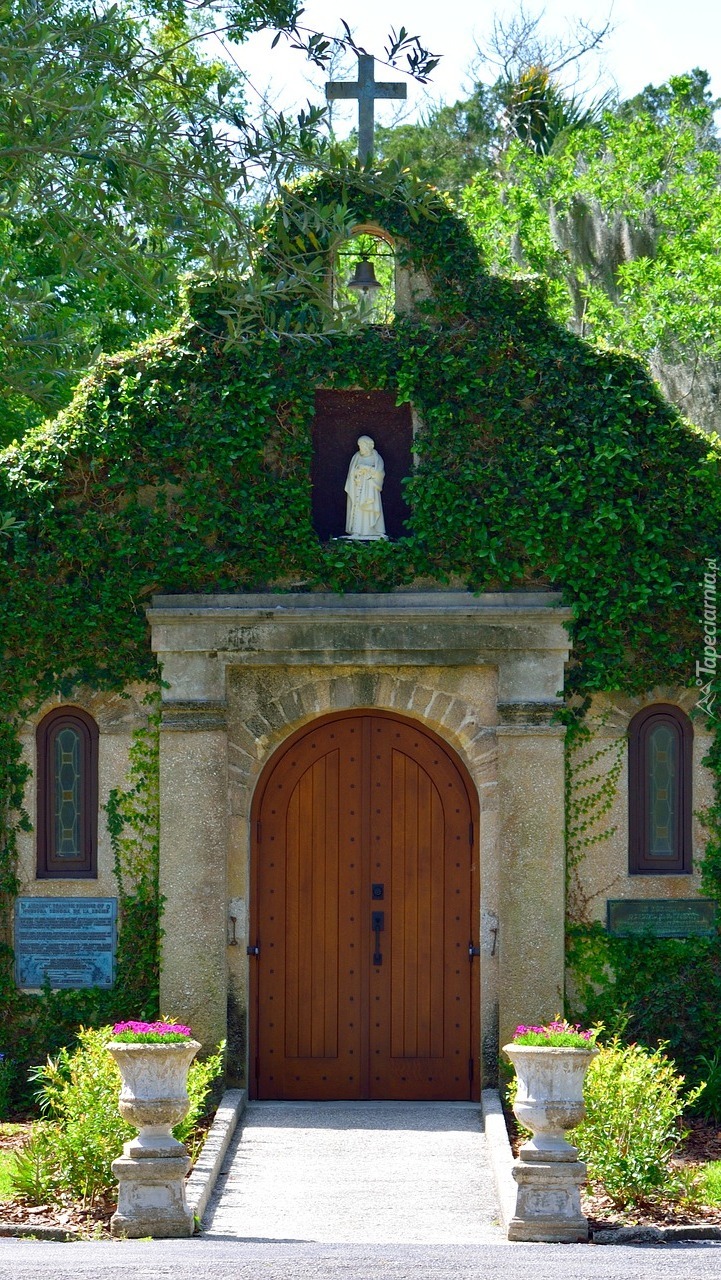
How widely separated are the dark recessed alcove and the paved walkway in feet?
14.2

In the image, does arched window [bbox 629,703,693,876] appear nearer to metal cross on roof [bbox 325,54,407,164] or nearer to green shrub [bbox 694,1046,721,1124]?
green shrub [bbox 694,1046,721,1124]

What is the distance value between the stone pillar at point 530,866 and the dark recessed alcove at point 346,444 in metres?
2.02

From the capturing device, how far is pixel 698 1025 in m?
11.5

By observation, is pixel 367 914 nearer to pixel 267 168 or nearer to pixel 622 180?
pixel 267 168

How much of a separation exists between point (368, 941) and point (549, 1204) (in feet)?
10.6

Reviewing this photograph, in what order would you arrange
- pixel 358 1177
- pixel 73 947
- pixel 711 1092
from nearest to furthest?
pixel 358 1177 < pixel 711 1092 < pixel 73 947

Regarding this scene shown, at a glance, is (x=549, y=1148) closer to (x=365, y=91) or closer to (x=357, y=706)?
(x=357, y=706)

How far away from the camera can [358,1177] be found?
32.4 feet

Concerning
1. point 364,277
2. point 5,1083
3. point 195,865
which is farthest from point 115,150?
point 5,1083

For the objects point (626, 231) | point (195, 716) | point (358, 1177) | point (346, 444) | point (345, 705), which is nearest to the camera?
point (358, 1177)

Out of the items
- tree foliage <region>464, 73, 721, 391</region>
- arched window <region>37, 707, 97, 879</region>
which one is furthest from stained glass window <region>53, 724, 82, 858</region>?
tree foliage <region>464, 73, 721, 391</region>

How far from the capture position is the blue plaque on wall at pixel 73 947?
1178cm

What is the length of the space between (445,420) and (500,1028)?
4.47 meters

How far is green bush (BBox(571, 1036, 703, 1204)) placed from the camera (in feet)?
30.5
